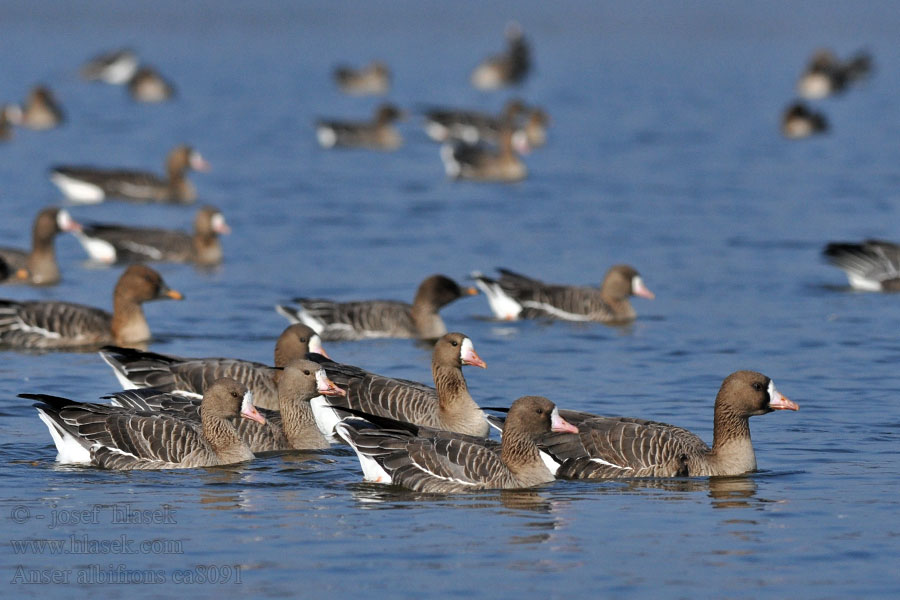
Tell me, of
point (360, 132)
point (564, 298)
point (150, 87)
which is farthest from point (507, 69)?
point (564, 298)

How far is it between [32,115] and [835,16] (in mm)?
43662

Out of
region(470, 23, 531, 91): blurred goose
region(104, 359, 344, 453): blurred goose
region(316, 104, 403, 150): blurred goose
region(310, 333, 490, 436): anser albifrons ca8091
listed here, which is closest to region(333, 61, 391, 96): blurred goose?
region(470, 23, 531, 91): blurred goose

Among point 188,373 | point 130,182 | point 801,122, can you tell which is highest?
point 801,122

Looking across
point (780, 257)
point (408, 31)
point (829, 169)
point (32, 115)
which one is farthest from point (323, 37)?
point (780, 257)

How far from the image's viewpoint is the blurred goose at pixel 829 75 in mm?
43969

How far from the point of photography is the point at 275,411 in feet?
43.4

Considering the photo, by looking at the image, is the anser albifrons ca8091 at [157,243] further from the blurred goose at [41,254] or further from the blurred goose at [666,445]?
the blurred goose at [666,445]

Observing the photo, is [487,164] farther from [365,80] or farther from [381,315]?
[365,80]

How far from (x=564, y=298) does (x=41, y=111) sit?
21243 mm

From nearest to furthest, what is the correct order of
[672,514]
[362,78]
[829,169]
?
[672,514] < [829,169] < [362,78]

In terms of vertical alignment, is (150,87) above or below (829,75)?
below

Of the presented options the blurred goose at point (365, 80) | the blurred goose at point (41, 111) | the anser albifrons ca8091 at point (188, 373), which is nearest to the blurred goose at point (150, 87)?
the blurred goose at point (365, 80)

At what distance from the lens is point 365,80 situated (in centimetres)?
4500

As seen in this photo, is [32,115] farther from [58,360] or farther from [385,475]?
[385,475]
